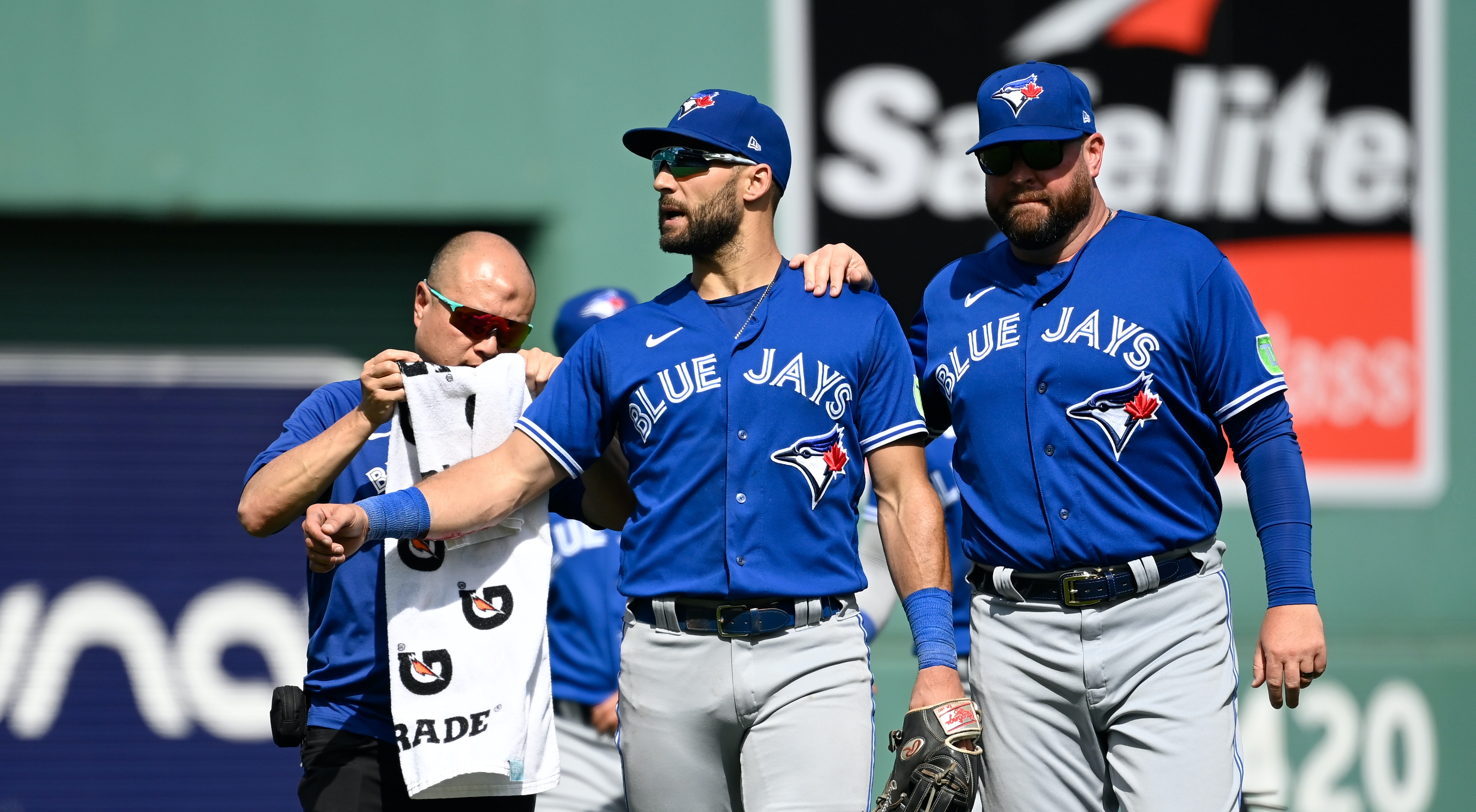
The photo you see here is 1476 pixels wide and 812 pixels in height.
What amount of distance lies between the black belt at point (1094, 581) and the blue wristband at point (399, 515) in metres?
1.48

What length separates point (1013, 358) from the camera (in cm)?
375

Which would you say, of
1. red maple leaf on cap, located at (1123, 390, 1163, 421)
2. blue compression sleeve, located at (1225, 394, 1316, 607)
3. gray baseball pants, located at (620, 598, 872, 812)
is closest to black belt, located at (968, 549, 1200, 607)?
blue compression sleeve, located at (1225, 394, 1316, 607)

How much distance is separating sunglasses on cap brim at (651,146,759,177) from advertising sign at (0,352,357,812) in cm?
463

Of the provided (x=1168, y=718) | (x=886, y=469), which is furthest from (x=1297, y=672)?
(x=886, y=469)

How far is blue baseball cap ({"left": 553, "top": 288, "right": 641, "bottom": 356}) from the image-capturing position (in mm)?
5996

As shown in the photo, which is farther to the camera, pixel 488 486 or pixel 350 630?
pixel 350 630

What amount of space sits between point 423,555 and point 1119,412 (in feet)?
5.92

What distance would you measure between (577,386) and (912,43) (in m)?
4.79

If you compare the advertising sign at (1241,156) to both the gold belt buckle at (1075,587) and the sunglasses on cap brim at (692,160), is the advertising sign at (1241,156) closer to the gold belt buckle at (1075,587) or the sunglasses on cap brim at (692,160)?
the sunglasses on cap brim at (692,160)

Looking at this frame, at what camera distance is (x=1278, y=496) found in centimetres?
365

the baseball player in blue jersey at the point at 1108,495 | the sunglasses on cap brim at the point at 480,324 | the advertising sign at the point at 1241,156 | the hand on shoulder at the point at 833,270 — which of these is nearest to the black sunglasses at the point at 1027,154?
Answer: the baseball player in blue jersey at the point at 1108,495

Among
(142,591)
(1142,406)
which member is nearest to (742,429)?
(1142,406)

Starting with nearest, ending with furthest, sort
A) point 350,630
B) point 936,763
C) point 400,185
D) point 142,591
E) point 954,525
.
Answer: point 936,763
point 350,630
point 954,525
point 400,185
point 142,591

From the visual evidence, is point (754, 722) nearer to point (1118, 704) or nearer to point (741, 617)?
point (741, 617)
